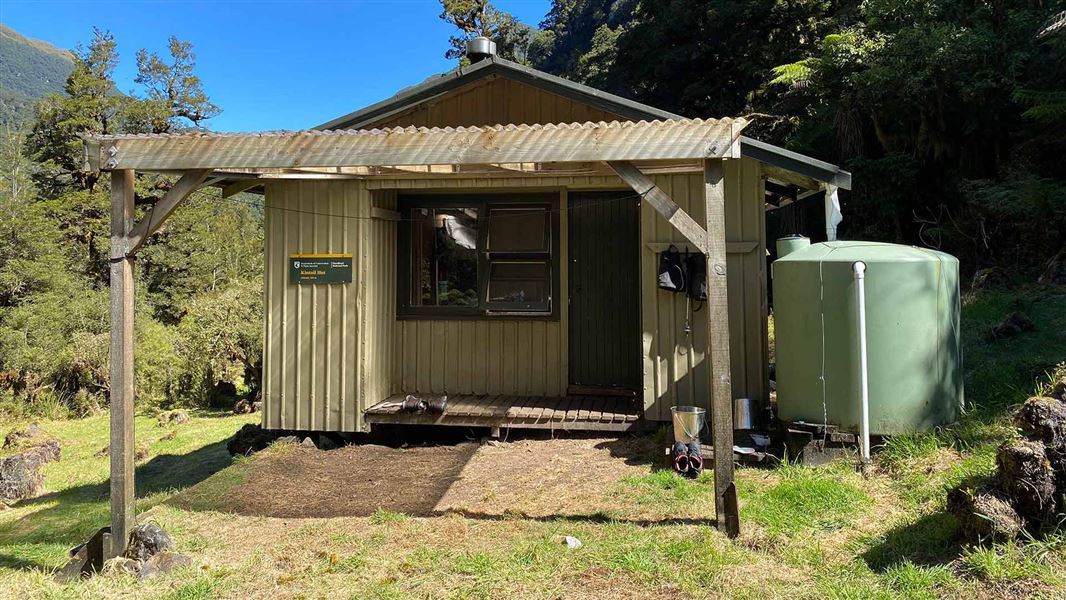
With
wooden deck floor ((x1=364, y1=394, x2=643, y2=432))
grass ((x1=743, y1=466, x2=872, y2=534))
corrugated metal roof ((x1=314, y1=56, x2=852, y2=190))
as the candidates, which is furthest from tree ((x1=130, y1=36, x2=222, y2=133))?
grass ((x1=743, y1=466, x2=872, y2=534))

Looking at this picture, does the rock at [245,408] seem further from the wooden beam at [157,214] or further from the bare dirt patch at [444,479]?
the wooden beam at [157,214]

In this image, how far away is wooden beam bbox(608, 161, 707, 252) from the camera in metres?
3.66

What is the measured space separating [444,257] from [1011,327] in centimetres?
620

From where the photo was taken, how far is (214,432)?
11.2m

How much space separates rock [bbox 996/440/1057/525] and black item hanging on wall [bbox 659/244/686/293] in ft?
9.24

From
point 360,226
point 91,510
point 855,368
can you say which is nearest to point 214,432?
point 91,510

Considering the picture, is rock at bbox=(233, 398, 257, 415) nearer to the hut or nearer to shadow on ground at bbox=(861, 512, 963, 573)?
the hut

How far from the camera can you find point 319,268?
6.17m

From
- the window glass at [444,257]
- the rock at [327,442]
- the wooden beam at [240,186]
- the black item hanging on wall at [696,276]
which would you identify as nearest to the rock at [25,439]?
the rock at [327,442]

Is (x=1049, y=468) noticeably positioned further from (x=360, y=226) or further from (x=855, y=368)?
(x=360, y=226)

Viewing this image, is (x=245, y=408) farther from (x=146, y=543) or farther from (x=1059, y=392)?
(x=1059, y=392)

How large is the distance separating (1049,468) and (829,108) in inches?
494

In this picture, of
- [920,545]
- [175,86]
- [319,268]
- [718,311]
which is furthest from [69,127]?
[920,545]

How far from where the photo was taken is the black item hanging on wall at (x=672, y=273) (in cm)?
557
